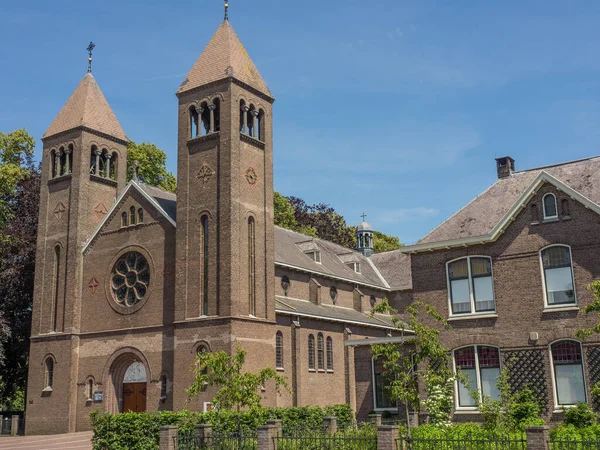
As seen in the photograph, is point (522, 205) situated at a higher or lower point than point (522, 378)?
higher

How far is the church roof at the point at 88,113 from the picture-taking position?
44.1m

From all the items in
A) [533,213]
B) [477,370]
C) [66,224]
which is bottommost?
[477,370]

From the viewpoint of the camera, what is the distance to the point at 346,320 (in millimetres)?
44188

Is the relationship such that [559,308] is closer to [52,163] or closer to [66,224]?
[66,224]

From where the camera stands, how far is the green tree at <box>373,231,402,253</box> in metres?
74.9

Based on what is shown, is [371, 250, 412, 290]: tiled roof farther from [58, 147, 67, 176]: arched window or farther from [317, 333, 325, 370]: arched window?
[58, 147, 67, 176]: arched window

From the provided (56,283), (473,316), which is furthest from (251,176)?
(473,316)

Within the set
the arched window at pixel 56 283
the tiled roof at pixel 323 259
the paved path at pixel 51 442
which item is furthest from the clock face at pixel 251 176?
the paved path at pixel 51 442

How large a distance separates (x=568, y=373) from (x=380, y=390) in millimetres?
13038

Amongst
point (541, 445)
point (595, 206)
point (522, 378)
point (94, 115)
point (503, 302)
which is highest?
point (94, 115)

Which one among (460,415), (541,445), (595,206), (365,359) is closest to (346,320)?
(365,359)

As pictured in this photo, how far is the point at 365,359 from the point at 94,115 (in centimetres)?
2289

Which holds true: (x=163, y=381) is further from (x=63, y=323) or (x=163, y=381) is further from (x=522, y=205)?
(x=522, y=205)

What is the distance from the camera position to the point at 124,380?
39.0 metres
